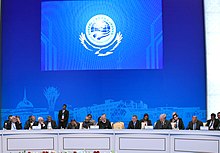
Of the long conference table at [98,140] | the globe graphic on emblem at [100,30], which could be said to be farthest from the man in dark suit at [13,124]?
the globe graphic on emblem at [100,30]

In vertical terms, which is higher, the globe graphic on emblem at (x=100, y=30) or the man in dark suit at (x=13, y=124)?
the globe graphic on emblem at (x=100, y=30)

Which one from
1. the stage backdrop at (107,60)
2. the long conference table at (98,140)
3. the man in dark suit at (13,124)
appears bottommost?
the long conference table at (98,140)

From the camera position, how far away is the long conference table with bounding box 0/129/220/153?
31.1 feet

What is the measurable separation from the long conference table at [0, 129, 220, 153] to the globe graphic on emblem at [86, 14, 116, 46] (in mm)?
4548

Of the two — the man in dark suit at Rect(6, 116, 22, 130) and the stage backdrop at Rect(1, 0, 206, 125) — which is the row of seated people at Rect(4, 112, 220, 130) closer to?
the man in dark suit at Rect(6, 116, 22, 130)

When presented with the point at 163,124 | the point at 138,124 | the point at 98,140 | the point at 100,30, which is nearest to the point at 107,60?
the point at 100,30

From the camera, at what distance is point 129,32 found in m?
13.6

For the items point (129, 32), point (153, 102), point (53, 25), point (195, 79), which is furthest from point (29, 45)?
point (195, 79)

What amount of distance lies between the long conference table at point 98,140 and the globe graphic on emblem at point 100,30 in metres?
4.55

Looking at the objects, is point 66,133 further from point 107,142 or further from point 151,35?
point 151,35

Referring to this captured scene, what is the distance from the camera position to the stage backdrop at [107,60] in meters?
13.5

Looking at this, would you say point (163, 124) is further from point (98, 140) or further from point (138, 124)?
point (98, 140)

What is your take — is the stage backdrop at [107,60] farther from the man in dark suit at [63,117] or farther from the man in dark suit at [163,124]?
the man in dark suit at [163,124]

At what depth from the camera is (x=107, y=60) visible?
13664 millimetres
